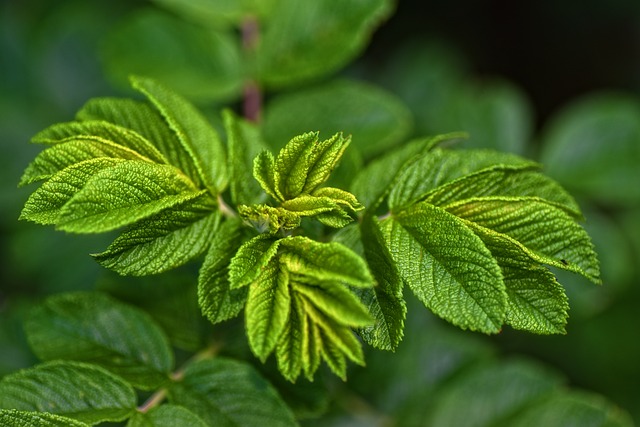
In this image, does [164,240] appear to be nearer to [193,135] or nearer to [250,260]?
[250,260]

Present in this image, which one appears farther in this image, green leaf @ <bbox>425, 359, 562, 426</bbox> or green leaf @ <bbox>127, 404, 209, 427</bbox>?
green leaf @ <bbox>425, 359, 562, 426</bbox>

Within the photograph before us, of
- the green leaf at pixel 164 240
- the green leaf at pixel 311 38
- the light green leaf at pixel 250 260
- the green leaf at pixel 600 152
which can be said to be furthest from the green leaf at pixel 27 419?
the green leaf at pixel 600 152

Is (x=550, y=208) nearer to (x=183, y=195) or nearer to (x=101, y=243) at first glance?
(x=183, y=195)

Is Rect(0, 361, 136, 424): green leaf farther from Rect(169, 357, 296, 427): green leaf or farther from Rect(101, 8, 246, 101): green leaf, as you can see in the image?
Rect(101, 8, 246, 101): green leaf

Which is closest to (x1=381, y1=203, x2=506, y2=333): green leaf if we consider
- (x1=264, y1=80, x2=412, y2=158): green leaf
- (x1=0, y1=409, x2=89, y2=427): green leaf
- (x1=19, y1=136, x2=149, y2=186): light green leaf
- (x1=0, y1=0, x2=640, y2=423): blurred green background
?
(x1=19, y1=136, x2=149, y2=186): light green leaf

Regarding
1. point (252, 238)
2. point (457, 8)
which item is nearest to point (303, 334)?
point (252, 238)

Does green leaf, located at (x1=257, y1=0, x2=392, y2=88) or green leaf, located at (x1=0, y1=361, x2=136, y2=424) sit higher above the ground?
green leaf, located at (x1=257, y1=0, x2=392, y2=88)

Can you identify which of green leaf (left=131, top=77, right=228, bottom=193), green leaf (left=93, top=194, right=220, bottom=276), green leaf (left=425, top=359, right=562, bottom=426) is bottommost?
green leaf (left=425, top=359, right=562, bottom=426)
